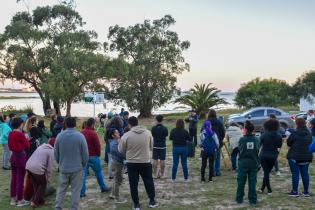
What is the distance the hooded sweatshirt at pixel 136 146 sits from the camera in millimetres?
7629

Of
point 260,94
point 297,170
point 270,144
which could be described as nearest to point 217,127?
point 270,144

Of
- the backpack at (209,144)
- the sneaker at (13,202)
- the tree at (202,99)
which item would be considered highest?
the tree at (202,99)

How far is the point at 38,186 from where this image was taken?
26.3ft

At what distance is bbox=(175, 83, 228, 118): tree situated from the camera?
1303 inches

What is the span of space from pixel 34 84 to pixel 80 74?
5657 millimetres

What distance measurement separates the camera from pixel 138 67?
121 ft

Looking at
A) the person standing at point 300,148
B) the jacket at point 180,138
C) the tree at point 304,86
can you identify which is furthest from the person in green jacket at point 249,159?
the tree at point 304,86

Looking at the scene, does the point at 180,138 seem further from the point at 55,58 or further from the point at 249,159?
the point at 55,58

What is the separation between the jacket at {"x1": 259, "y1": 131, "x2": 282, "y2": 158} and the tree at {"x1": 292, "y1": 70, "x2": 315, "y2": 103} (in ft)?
136

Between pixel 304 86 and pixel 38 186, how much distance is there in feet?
145

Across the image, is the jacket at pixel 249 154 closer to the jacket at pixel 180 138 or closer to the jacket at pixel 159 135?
the jacket at pixel 180 138

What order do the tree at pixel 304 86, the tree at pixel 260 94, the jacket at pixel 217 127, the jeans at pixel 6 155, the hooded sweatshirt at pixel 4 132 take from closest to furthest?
1. the jacket at pixel 217 127
2. the hooded sweatshirt at pixel 4 132
3. the jeans at pixel 6 155
4. the tree at pixel 260 94
5. the tree at pixel 304 86

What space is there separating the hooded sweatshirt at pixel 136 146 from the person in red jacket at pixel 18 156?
6.46ft

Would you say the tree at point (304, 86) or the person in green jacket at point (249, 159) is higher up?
the tree at point (304, 86)
